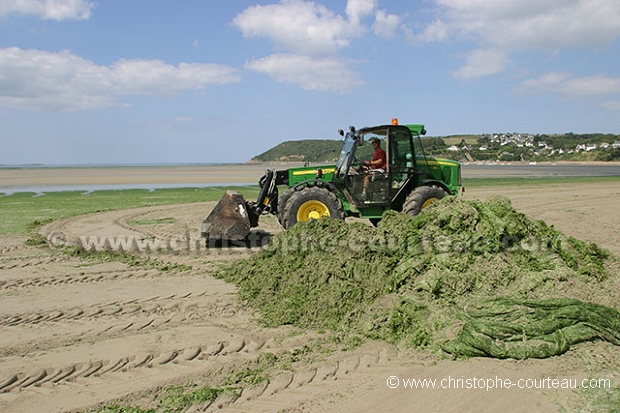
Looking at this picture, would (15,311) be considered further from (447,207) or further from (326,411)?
(447,207)

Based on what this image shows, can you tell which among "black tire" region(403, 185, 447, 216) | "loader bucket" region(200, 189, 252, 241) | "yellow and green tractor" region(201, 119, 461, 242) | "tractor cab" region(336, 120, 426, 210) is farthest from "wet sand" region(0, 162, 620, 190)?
"loader bucket" region(200, 189, 252, 241)

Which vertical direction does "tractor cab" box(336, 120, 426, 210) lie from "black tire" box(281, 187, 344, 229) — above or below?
above

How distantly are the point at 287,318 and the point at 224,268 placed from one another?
261 centimetres

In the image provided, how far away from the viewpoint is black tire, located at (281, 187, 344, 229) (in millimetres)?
9781

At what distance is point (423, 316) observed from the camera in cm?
489

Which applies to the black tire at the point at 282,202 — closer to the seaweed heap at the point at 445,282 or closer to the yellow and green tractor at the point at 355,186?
the yellow and green tractor at the point at 355,186

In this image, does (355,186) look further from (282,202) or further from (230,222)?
(230,222)

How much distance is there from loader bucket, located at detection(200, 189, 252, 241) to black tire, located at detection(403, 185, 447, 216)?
3328 millimetres

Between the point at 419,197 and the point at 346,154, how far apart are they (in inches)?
70.1

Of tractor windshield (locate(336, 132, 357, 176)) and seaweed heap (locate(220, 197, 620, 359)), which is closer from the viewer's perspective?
seaweed heap (locate(220, 197, 620, 359))

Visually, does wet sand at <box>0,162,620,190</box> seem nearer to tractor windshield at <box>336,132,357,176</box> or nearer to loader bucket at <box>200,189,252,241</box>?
tractor windshield at <box>336,132,357,176</box>

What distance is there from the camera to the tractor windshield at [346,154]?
1002cm

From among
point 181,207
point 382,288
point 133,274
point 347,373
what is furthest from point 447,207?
point 181,207

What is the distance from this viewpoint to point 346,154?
1026 centimetres
